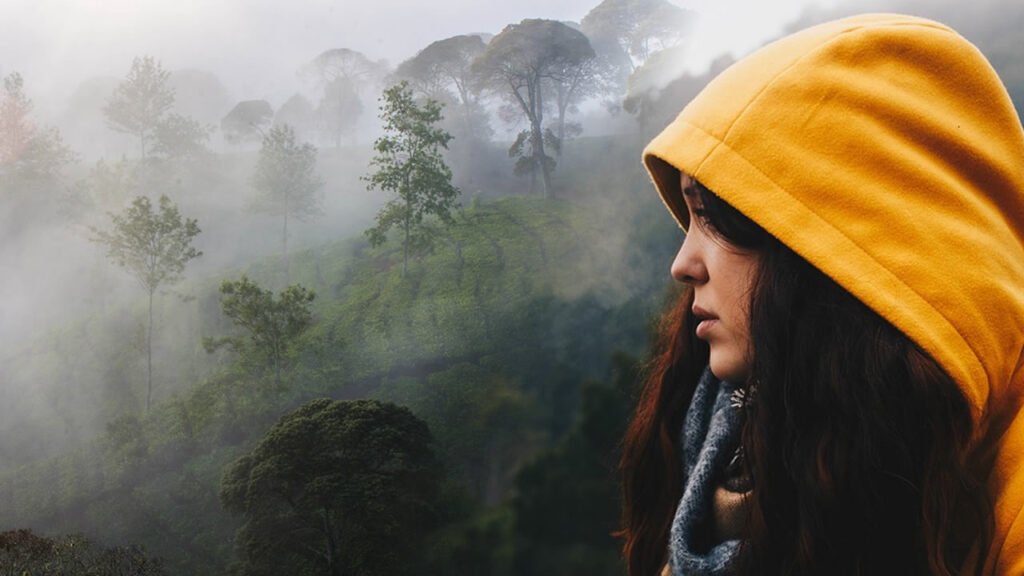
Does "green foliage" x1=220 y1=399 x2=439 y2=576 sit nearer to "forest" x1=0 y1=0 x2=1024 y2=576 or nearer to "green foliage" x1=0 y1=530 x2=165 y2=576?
"forest" x1=0 y1=0 x2=1024 y2=576

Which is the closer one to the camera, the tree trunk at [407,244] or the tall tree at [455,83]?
the tree trunk at [407,244]

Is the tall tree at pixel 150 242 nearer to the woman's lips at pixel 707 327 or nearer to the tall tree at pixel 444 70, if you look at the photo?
the tall tree at pixel 444 70

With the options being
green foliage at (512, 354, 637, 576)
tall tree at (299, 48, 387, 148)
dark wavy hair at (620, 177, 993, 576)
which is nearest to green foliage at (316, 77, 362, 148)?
tall tree at (299, 48, 387, 148)

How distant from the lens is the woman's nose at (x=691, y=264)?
0.80 meters

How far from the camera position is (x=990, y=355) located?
1.98ft

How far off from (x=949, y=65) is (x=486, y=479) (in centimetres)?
329

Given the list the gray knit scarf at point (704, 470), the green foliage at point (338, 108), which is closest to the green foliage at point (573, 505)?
the gray knit scarf at point (704, 470)

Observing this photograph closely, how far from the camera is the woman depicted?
1.98ft

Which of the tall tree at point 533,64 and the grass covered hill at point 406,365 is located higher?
the tall tree at point 533,64

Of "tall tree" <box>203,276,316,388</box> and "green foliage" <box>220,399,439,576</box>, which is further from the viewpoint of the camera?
"tall tree" <box>203,276,316,388</box>

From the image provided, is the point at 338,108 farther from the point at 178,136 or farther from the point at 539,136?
the point at 539,136

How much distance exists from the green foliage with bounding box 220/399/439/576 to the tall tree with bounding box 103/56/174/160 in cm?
501

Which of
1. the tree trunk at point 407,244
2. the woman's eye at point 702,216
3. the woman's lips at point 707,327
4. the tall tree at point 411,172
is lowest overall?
the woman's lips at point 707,327

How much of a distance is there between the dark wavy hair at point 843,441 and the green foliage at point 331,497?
2939 millimetres
